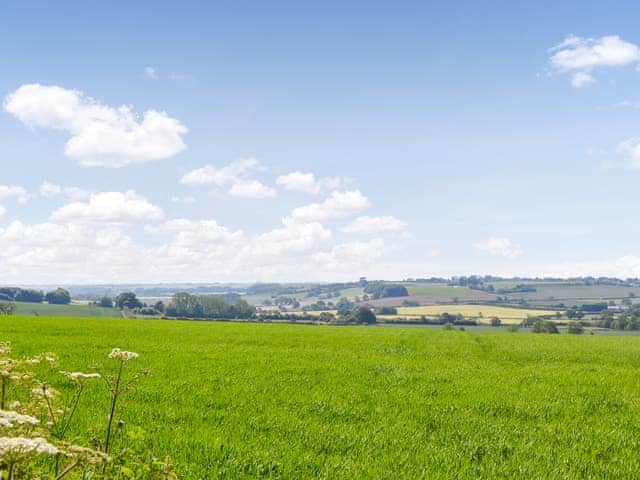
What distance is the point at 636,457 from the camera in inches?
354

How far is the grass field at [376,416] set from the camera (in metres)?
7.69

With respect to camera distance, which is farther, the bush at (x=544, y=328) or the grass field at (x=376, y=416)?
the bush at (x=544, y=328)

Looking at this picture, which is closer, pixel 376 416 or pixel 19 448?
pixel 19 448

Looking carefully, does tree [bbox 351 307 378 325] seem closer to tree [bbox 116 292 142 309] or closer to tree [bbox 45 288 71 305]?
tree [bbox 116 292 142 309]

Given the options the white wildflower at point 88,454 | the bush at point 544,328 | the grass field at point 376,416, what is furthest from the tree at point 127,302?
the white wildflower at point 88,454

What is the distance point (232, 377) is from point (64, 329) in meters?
21.8

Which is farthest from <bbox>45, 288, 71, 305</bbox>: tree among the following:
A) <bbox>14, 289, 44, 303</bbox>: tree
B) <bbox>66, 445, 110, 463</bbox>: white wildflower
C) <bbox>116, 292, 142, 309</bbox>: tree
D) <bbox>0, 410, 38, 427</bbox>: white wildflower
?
<bbox>0, 410, 38, 427</bbox>: white wildflower

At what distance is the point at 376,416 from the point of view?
10719mm

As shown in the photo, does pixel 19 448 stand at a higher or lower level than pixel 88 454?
higher

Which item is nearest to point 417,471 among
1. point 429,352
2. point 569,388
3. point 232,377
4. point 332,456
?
point 332,456

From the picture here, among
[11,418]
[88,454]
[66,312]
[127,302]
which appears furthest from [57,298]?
[11,418]

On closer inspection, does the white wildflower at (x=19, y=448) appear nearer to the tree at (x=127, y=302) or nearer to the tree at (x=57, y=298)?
the tree at (x=127, y=302)

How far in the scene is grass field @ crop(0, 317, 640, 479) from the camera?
769 cm

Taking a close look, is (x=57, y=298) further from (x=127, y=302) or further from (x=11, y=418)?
(x=11, y=418)
